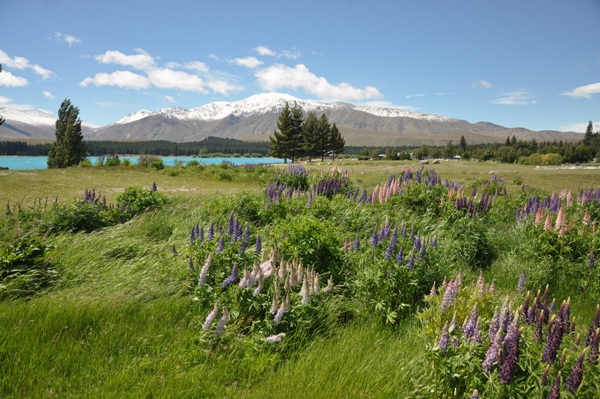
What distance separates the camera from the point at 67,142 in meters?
48.8

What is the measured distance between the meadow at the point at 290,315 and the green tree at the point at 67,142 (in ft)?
162

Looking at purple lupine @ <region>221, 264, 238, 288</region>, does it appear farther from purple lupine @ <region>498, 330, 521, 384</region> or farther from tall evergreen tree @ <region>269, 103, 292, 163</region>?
tall evergreen tree @ <region>269, 103, 292, 163</region>

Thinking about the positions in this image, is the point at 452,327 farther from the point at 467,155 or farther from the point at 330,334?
the point at 467,155

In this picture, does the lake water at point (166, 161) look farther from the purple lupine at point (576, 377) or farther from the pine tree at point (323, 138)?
the purple lupine at point (576, 377)

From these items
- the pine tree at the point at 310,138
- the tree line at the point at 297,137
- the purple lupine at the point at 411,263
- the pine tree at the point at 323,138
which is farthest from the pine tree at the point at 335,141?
the purple lupine at the point at 411,263

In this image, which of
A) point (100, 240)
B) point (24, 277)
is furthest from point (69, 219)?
point (24, 277)

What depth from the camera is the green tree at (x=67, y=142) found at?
48531mm

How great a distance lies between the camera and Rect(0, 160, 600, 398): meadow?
2.88 m

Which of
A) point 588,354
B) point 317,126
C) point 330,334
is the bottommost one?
point 330,334

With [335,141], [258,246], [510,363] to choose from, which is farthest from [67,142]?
[510,363]

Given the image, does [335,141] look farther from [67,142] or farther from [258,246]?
[258,246]

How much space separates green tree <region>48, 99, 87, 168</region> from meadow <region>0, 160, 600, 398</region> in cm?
4930

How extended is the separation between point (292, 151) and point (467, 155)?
32994mm

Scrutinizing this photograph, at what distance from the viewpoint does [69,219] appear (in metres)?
7.04
